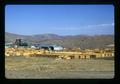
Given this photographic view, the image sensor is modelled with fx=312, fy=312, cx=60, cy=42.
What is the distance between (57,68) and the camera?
3.55 meters

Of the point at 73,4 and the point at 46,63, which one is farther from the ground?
the point at 73,4

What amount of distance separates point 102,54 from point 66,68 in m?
0.44

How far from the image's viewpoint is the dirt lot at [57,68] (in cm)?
346

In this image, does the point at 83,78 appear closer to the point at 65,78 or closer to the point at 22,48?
the point at 65,78

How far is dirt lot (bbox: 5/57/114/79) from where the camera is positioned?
346cm

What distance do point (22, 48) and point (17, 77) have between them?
1.07 ft

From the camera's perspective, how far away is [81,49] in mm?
3635
